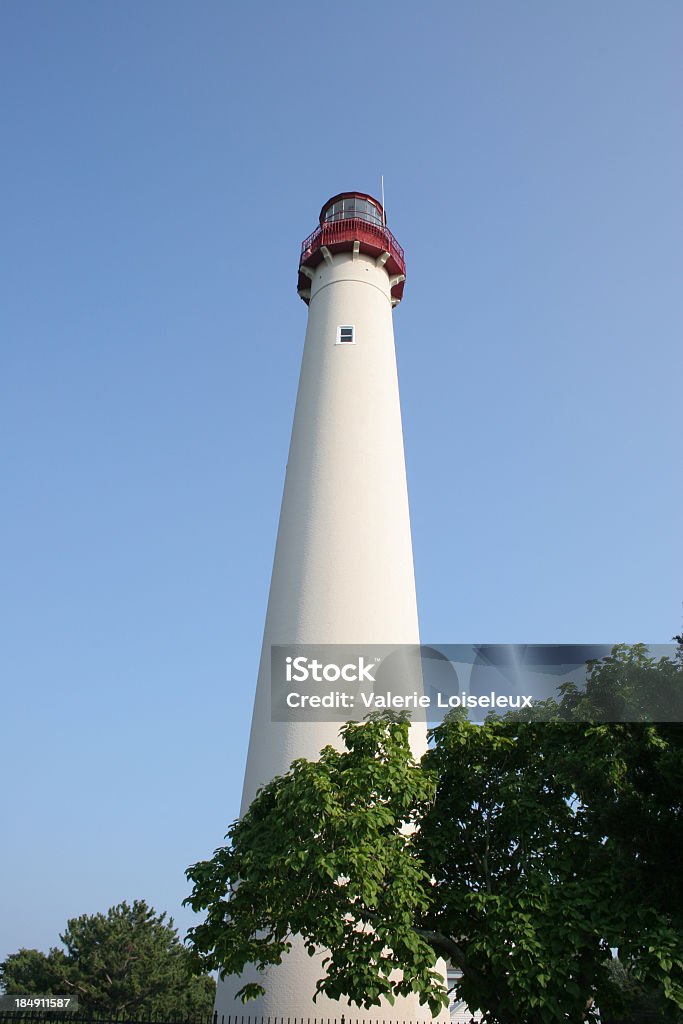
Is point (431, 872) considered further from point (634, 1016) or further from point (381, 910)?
point (634, 1016)

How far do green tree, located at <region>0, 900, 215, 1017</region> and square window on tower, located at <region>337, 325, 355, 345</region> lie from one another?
22020mm

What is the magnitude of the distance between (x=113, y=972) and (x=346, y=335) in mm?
25492

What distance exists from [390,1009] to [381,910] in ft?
17.8

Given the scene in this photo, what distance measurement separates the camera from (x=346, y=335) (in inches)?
969

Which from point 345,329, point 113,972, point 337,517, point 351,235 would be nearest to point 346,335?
point 345,329

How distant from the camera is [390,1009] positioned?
16.1 metres

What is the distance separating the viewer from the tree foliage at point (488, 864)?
38.3 ft

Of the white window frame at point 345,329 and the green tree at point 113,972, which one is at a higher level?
the white window frame at point 345,329

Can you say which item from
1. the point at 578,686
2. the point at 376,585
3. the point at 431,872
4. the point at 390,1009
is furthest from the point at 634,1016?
the point at 376,585

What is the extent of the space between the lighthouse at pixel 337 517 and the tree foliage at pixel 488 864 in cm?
386

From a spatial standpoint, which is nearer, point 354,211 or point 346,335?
point 346,335

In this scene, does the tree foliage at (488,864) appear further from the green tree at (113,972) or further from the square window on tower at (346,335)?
the green tree at (113,972)

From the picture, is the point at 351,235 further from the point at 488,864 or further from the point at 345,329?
the point at 488,864

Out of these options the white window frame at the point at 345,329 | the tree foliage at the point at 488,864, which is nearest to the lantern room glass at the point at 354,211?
the white window frame at the point at 345,329
